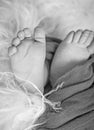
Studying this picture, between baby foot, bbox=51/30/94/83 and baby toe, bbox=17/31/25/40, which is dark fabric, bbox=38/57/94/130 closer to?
baby foot, bbox=51/30/94/83

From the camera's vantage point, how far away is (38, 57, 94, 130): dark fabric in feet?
2.41

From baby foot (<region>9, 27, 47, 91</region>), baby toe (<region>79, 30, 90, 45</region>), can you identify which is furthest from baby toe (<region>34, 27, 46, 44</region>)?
baby toe (<region>79, 30, 90, 45</region>)

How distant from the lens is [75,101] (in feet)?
2.48

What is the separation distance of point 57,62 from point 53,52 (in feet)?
0.25

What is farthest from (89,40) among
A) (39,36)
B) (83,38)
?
(39,36)

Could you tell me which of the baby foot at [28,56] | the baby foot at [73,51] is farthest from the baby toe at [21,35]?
the baby foot at [73,51]

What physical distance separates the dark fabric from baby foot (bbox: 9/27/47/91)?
63 millimetres

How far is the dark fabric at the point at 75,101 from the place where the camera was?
734 mm

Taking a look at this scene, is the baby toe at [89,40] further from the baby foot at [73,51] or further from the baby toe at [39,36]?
the baby toe at [39,36]

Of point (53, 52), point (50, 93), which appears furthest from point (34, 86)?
point (53, 52)

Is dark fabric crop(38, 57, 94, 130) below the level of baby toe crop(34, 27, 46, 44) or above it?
below

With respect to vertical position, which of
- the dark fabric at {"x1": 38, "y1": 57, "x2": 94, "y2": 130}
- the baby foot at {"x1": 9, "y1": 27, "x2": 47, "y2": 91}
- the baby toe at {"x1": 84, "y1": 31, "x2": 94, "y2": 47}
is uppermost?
the baby toe at {"x1": 84, "y1": 31, "x2": 94, "y2": 47}

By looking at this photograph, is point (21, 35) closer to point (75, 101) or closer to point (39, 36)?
point (39, 36)

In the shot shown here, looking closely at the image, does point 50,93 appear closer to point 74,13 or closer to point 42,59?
point 42,59
